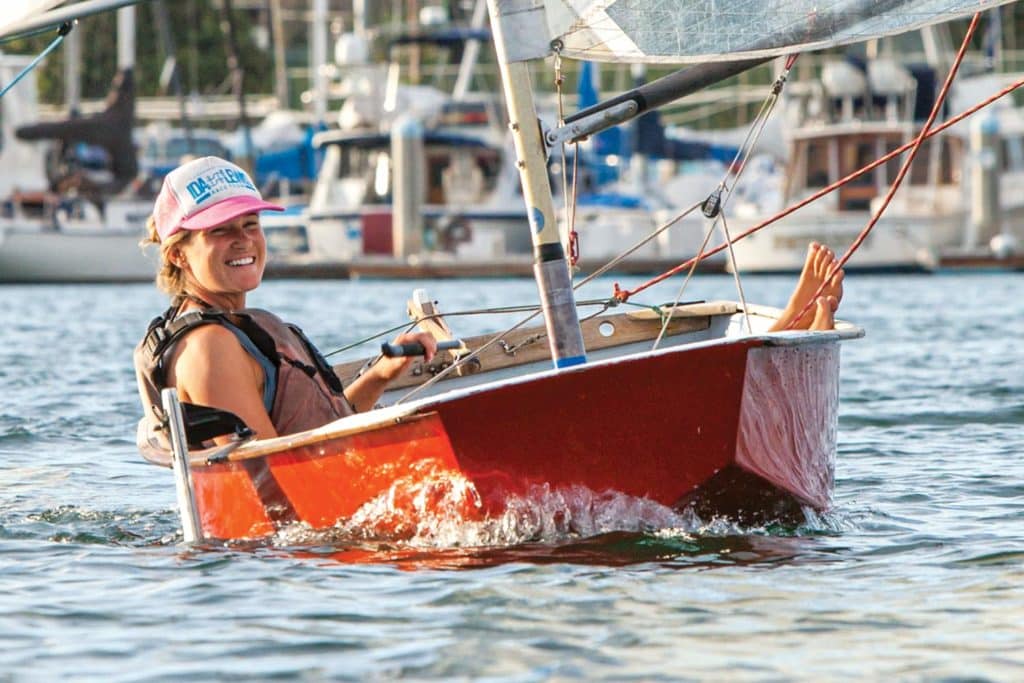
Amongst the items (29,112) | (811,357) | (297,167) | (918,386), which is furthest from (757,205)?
(811,357)

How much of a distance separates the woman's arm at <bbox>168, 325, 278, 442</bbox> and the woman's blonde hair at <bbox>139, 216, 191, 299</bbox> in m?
0.27

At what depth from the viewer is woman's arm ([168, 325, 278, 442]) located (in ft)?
20.7

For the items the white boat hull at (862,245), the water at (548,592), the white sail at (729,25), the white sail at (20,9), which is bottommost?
the white boat hull at (862,245)

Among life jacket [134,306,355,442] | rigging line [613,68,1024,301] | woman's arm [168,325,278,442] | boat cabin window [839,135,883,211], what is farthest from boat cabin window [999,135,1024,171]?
woman's arm [168,325,278,442]

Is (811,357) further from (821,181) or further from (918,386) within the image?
(821,181)

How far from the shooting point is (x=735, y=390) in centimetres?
625

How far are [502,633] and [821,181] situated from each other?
31.4 metres

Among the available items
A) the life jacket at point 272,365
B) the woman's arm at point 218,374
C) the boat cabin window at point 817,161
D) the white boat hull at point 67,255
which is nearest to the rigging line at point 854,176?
the life jacket at point 272,365

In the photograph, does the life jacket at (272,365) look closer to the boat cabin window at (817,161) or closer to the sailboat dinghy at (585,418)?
the sailboat dinghy at (585,418)

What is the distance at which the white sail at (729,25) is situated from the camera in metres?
6.96

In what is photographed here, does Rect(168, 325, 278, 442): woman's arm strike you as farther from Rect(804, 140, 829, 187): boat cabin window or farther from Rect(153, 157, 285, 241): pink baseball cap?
Rect(804, 140, 829, 187): boat cabin window

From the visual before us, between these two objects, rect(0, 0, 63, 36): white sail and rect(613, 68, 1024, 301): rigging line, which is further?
rect(0, 0, 63, 36): white sail

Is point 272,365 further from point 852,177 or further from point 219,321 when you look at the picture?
point 852,177

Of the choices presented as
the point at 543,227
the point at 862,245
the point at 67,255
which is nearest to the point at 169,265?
the point at 543,227
